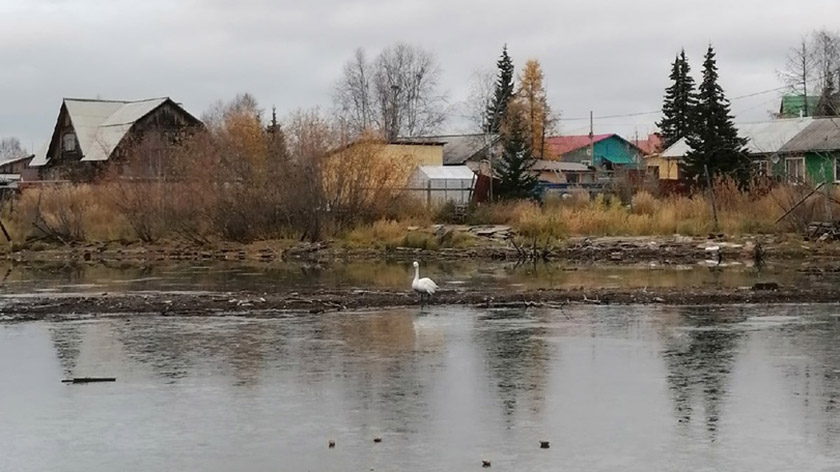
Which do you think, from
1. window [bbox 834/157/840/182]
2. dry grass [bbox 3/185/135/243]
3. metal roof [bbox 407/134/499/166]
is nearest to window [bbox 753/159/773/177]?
window [bbox 834/157/840/182]

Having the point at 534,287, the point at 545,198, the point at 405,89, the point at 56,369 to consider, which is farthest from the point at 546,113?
the point at 56,369

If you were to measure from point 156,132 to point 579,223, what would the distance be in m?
36.6

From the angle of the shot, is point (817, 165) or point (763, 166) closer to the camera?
point (817, 165)

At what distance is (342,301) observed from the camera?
2233 cm

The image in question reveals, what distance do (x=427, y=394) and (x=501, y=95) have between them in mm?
81051

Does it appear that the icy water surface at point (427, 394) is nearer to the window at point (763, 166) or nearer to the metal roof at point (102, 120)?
the window at point (763, 166)

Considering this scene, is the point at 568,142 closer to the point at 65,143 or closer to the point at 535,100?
the point at 535,100

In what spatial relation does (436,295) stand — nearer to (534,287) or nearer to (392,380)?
(534,287)

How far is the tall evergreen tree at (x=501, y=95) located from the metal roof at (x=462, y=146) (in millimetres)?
10127

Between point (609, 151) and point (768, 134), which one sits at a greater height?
point (609, 151)

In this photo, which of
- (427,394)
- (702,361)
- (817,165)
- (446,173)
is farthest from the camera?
(817,165)

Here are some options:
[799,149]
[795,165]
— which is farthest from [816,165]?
[795,165]

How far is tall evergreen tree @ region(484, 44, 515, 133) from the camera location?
295 ft

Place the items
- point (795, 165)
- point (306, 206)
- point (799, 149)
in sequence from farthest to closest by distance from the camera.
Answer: point (795, 165), point (799, 149), point (306, 206)
